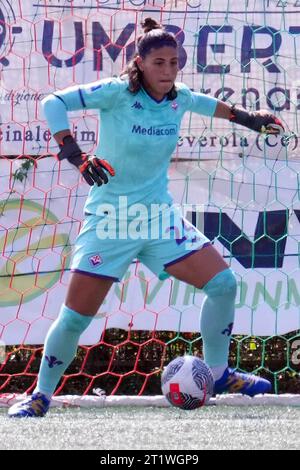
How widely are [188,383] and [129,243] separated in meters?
0.67

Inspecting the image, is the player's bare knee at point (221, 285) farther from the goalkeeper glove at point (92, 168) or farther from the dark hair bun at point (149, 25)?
the dark hair bun at point (149, 25)

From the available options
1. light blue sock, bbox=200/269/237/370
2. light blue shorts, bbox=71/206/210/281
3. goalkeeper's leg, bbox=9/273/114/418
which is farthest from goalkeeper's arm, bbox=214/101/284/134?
goalkeeper's leg, bbox=9/273/114/418

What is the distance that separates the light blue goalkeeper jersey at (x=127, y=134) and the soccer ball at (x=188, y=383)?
731mm

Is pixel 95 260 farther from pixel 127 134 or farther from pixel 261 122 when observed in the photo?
pixel 261 122

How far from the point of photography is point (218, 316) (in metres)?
5.48

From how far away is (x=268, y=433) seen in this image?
4.67 meters

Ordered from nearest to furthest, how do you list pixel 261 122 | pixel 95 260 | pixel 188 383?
pixel 188 383 < pixel 95 260 < pixel 261 122

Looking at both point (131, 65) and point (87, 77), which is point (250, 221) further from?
point (131, 65)

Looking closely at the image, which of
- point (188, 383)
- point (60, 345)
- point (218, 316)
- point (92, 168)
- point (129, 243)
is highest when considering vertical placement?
point (92, 168)

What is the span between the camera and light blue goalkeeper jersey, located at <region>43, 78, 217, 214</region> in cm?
528

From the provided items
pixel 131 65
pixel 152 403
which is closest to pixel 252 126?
pixel 131 65

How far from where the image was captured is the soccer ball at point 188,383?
522 centimetres

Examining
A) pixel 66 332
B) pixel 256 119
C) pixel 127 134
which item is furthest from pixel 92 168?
pixel 256 119
